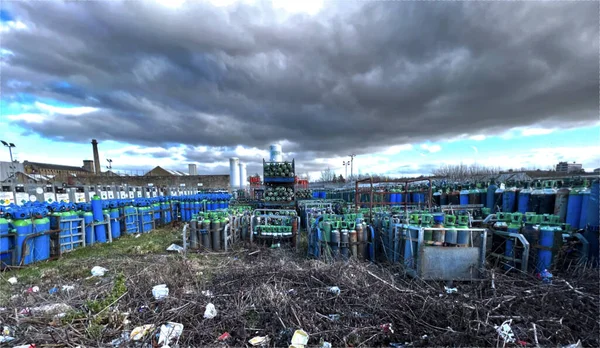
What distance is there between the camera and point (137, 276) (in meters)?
4.51

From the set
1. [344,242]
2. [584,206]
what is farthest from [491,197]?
[344,242]

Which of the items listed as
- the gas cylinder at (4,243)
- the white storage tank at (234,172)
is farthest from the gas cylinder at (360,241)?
the white storage tank at (234,172)

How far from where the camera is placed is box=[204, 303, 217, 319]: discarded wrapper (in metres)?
3.38

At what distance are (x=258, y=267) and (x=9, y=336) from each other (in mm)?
3390

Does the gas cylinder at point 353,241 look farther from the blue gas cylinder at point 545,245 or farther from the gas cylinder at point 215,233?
the gas cylinder at point 215,233

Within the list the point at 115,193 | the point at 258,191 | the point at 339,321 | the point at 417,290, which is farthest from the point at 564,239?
the point at 115,193

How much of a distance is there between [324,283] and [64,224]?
8.18 metres

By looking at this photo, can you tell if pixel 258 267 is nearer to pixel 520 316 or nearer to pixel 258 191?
pixel 520 316

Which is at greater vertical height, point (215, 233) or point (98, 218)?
point (98, 218)

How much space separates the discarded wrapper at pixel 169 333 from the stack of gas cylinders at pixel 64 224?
599cm

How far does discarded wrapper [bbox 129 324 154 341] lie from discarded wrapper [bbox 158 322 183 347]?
19cm

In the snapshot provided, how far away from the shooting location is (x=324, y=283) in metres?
4.15

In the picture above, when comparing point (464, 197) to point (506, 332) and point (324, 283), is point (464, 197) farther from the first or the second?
point (324, 283)

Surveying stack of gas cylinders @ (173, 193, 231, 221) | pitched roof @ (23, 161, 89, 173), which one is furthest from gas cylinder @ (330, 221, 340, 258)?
pitched roof @ (23, 161, 89, 173)
